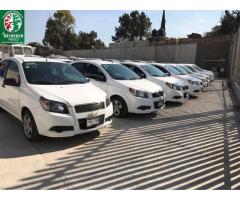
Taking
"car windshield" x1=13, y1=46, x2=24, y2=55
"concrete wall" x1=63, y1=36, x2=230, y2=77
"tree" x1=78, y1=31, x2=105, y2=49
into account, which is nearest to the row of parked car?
"car windshield" x1=13, y1=46, x2=24, y2=55

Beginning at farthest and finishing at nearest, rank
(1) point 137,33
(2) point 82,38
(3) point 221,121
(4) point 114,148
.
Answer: (1) point 137,33
(2) point 82,38
(3) point 221,121
(4) point 114,148

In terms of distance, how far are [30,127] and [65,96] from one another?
0.92 metres

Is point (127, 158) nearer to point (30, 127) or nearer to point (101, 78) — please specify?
point (30, 127)

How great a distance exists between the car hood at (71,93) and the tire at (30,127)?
51 centimetres

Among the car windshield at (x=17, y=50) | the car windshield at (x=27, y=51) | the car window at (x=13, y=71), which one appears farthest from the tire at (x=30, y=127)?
the car windshield at (x=27, y=51)

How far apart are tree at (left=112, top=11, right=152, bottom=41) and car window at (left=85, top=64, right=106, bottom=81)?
73.6 meters

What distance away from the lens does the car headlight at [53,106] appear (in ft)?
15.5

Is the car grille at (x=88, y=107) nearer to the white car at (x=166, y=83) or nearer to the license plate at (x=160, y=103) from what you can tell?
the license plate at (x=160, y=103)

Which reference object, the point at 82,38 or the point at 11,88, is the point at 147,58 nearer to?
the point at 11,88

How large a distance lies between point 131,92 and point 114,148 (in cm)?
241

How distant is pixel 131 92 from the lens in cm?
709

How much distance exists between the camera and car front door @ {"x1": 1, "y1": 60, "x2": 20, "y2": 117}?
18.1ft

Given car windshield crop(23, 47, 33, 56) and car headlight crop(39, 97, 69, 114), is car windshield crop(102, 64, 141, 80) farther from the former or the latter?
car windshield crop(23, 47, 33, 56)

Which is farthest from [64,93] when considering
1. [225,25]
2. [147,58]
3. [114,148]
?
[225,25]
